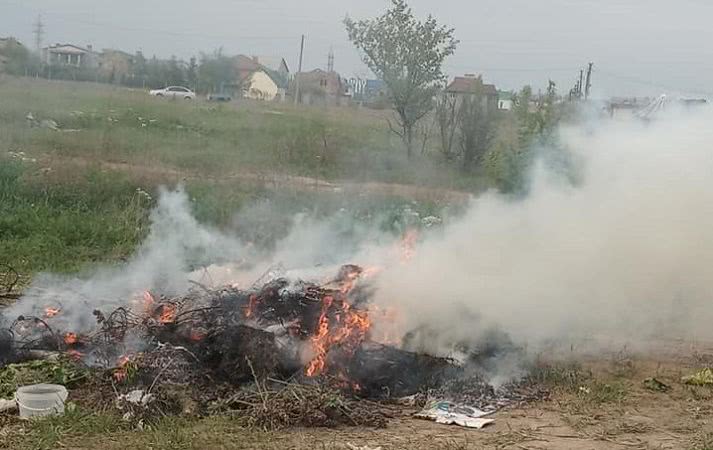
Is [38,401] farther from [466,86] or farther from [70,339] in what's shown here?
[466,86]

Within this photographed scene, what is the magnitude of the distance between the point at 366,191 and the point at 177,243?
713 cm

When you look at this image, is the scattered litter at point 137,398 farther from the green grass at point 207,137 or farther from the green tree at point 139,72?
the green tree at point 139,72

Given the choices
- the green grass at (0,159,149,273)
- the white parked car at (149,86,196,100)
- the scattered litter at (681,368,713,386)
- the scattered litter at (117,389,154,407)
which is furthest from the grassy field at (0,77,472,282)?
the scattered litter at (681,368,713,386)

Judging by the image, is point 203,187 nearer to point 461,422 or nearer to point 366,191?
point 366,191

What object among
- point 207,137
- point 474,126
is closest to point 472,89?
point 474,126

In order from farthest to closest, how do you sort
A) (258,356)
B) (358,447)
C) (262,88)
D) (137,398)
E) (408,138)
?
(262,88), (408,138), (258,356), (137,398), (358,447)

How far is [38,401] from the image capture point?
621cm

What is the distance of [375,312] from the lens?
25.7ft

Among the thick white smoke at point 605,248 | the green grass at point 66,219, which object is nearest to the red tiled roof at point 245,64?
the green grass at point 66,219

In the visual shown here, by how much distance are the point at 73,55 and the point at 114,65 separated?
4.26 feet

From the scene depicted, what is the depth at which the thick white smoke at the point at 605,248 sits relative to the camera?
8.77m

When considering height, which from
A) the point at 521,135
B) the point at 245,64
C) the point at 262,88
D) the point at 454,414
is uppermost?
the point at 245,64

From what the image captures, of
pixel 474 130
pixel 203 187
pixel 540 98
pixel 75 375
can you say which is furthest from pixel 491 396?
pixel 474 130

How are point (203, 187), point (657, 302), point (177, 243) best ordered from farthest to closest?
point (203, 187), point (177, 243), point (657, 302)
